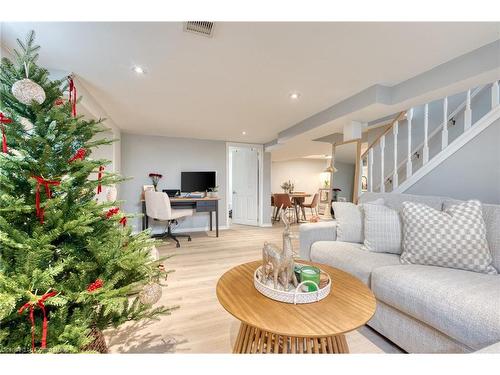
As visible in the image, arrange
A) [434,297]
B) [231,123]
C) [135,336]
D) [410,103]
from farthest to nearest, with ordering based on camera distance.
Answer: [231,123] < [410,103] < [135,336] < [434,297]

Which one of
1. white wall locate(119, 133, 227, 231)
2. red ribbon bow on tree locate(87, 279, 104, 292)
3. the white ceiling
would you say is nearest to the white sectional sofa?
the white ceiling

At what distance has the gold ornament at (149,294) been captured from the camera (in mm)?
946

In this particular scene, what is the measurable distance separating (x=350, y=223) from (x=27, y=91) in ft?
7.58

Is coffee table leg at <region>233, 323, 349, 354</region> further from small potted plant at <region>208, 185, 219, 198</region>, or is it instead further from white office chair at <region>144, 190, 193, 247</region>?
small potted plant at <region>208, 185, 219, 198</region>

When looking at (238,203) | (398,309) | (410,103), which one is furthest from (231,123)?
(398,309)

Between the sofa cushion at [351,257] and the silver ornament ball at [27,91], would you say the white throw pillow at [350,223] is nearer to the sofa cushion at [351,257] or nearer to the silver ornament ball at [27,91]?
the sofa cushion at [351,257]

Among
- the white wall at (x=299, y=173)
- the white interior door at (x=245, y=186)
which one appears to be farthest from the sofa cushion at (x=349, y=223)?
the white wall at (x=299, y=173)

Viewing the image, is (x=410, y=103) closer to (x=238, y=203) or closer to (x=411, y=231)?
(x=411, y=231)

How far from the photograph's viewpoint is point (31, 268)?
0.73 metres

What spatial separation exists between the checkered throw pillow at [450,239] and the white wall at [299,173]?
21.4 feet

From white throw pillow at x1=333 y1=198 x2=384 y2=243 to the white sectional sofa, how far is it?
1.15 ft

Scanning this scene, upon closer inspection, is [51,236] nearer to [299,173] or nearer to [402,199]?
[402,199]

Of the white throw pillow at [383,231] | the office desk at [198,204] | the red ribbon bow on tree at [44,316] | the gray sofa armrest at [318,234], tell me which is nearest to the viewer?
the red ribbon bow on tree at [44,316]
